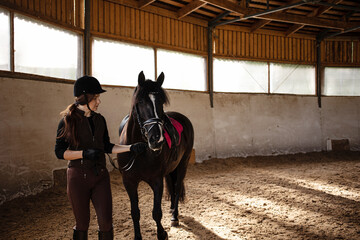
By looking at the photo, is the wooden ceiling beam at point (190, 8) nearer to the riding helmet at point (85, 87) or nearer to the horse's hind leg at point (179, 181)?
the horse's hind leg at point (179, 181)

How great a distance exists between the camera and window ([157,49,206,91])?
700 cm

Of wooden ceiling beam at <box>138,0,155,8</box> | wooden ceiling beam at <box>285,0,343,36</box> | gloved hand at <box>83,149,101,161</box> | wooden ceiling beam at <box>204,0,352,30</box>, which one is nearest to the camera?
gloved hand at <box>83,149,101,161</box>

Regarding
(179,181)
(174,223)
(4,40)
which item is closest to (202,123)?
(179,181)

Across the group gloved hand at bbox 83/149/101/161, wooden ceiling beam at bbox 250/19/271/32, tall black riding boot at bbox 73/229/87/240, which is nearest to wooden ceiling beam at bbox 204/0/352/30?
wooden ceiling beam at bbox 250/19/271/32

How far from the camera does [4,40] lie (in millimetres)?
4027

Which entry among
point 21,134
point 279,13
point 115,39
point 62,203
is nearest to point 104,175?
point 62,203

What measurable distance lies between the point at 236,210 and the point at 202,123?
13.2 ft

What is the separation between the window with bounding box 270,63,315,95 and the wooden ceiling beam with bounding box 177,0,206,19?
3329 mm

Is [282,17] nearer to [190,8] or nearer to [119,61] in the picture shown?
[190,8]

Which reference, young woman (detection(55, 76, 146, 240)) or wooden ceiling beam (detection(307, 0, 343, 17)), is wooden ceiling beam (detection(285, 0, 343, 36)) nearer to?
wooden ceiling beam (detection(307, 0, 343, 17))

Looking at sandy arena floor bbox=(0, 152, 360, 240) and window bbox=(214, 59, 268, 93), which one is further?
window bbox=(214, 59, 268, 93)

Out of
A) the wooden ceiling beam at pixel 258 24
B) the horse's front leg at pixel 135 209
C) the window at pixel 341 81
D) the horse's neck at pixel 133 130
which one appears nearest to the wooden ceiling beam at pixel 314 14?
the wooden ceiling beam at pixel 258 24

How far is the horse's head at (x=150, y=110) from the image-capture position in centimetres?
232

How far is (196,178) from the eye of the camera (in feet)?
19.4
